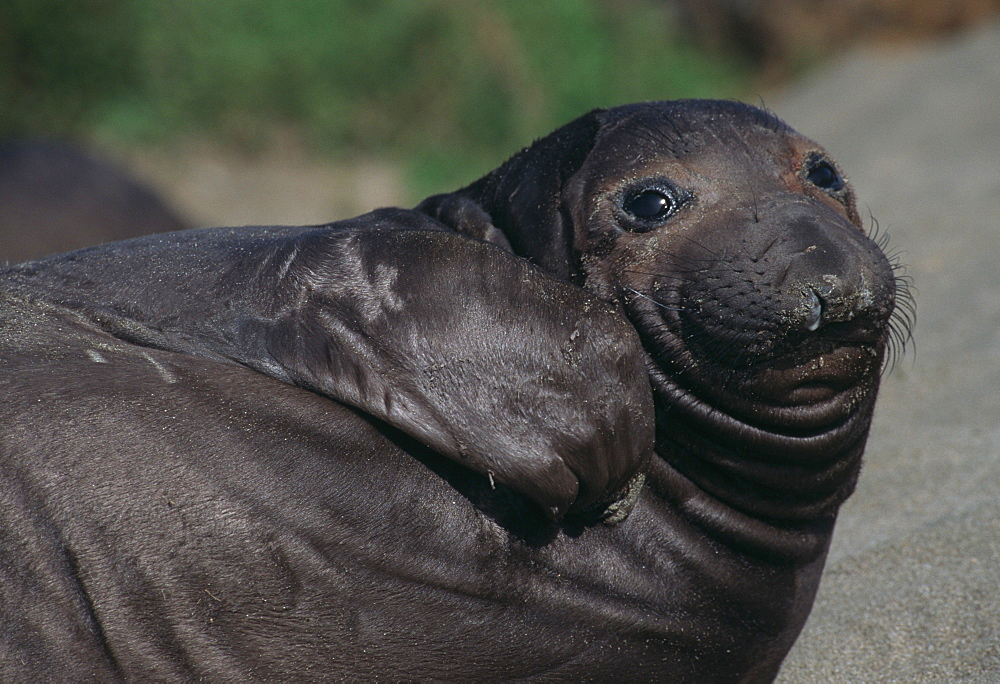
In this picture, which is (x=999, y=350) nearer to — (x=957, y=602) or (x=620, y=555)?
(x=957, y=602)

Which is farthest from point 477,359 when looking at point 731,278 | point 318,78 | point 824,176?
point 318,78

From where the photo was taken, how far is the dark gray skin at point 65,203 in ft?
21.8

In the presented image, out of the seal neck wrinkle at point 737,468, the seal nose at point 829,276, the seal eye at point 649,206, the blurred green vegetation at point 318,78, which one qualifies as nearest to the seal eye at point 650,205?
the seal eye at point 649,206

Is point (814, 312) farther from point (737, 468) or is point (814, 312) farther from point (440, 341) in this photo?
point (440, 341)

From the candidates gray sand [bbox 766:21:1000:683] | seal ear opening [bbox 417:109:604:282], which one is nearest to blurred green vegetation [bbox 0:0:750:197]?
gray sand [bbox 766:21:1000:683]

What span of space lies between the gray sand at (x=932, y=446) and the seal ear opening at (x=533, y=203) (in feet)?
4.28

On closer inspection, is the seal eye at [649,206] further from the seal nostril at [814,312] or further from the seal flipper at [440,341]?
the seal nostril at [814,312]

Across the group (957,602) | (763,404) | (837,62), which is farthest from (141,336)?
(837,62)

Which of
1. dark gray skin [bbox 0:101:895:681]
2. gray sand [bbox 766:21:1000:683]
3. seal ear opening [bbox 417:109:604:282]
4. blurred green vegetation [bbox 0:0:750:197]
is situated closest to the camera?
dark gray skin [bbox 0:101:895:681]

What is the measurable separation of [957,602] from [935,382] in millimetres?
1968

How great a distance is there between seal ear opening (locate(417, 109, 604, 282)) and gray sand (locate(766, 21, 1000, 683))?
1.30m

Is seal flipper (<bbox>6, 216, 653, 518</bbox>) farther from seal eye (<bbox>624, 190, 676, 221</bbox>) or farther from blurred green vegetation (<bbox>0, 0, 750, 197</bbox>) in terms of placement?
blurred green vegetation (<bbox>0, 0, 750, 197</bbox>)

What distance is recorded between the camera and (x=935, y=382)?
5090 mm

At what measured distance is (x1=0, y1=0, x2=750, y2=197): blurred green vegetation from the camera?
10.1 m
